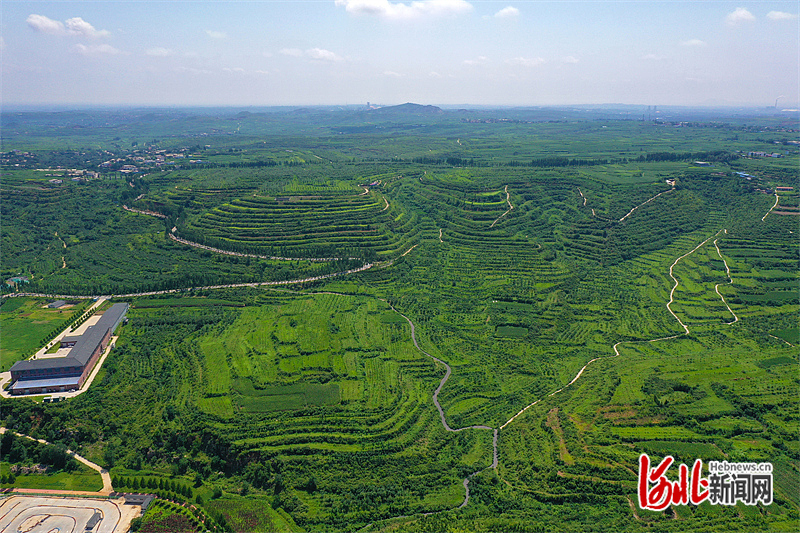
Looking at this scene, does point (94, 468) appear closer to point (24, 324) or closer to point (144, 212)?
point (24, 324)

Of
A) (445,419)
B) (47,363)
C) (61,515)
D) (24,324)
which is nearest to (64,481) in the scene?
(61,515)

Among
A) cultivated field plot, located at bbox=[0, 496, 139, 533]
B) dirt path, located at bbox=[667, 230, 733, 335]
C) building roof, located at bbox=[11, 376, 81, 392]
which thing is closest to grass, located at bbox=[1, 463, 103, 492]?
cultivated field plot, located at bbox=[0, 496, 139, 533]

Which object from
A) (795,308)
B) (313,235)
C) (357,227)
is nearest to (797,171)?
(795,308)

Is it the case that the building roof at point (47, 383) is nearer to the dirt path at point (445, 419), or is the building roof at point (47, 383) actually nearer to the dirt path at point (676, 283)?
the dirt path at point (445, 419)

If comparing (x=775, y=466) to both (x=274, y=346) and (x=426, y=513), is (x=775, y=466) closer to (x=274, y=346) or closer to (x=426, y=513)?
(x=426, y=513)

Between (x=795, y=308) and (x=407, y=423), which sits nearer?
(x=407, y=423)

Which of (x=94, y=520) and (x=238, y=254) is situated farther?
(x=238, y=254)

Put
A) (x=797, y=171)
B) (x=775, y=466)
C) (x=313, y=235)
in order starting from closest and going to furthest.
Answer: (x=775, y=466)
(x=313, y=235)
(x=797, y=171)

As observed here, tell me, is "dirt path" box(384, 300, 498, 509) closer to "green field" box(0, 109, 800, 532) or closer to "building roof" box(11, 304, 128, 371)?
"green field" box(0, 109, 800, 532)
